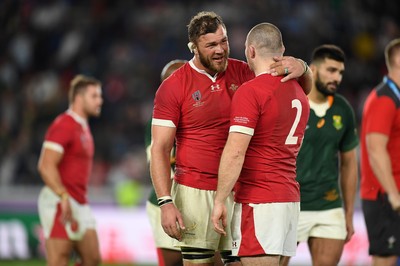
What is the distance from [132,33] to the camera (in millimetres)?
18766

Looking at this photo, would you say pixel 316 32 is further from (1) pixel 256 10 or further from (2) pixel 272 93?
(2) pixel 272 93

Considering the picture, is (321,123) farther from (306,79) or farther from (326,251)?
(306,79)

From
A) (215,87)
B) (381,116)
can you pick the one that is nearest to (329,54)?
(381,116)

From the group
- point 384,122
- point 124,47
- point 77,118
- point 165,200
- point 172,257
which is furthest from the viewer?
point 124,47

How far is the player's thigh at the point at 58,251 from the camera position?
983cm

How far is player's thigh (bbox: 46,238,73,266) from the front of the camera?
32.2 ft

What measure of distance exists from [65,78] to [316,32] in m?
5.04

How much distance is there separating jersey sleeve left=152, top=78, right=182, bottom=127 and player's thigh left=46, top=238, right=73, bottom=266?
369 centimetres

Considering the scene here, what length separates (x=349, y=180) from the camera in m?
8.57

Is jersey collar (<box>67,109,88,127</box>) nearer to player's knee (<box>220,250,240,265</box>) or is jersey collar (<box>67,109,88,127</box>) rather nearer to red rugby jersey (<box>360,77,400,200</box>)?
red rugby jersey (<box>360,77,400,200</box>)

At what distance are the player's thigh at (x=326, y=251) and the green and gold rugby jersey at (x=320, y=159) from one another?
307 millimetres

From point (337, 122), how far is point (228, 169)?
2.55m

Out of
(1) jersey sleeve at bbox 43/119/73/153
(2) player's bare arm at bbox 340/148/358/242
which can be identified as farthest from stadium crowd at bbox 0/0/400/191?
(2) player's bare arm at bbox 340/148/358/242

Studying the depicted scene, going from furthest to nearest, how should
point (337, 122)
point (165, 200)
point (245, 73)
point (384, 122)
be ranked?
point (337, 122) → point (384, 122) → point (245, 73) → point (165, 200)
